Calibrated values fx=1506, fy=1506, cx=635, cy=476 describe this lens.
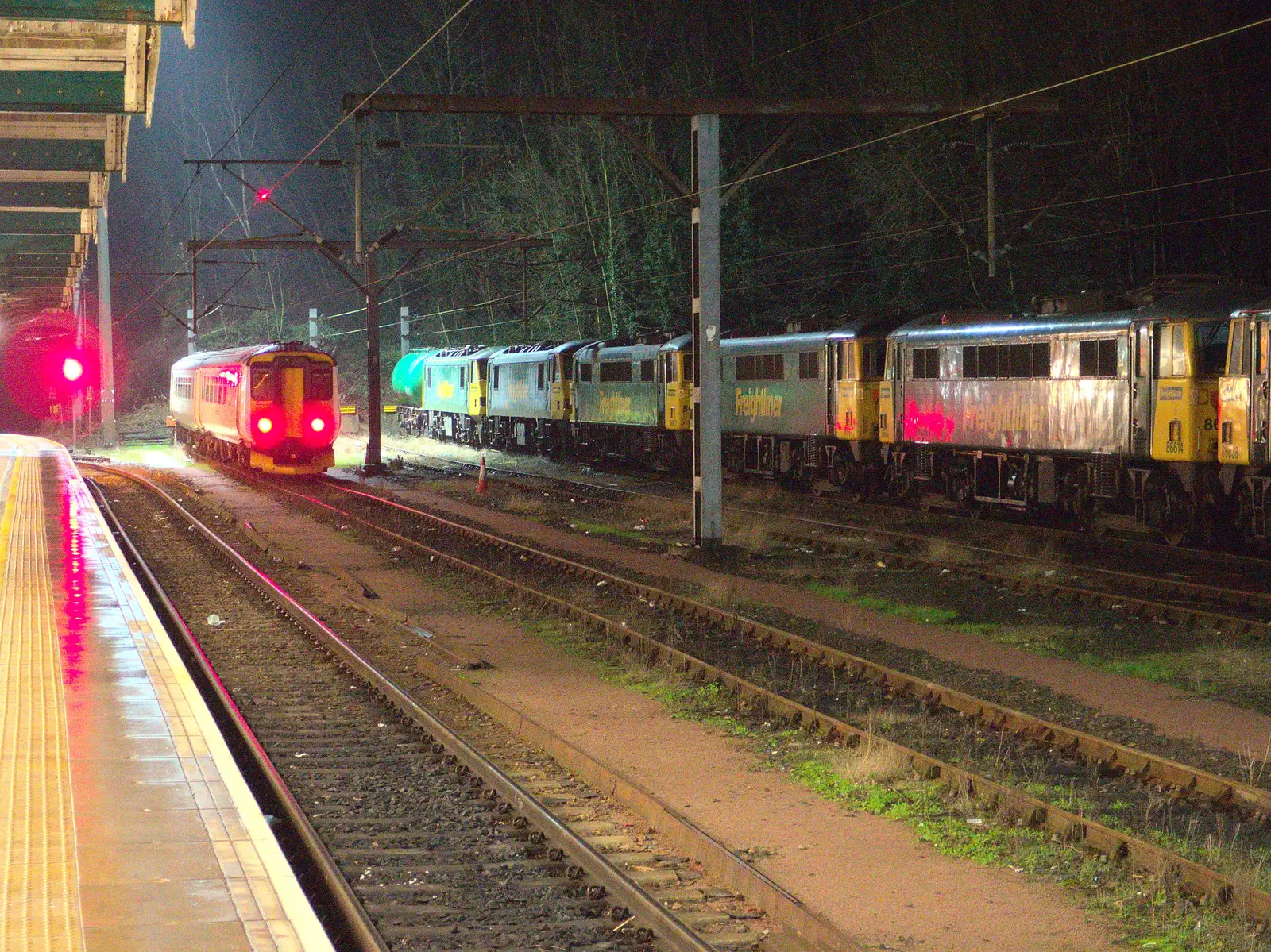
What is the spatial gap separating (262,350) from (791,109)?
18.5 m

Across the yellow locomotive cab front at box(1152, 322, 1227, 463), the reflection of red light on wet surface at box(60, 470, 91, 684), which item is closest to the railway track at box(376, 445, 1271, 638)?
the yellow locomotive cab front at box(1152, 322, 1227, 463)

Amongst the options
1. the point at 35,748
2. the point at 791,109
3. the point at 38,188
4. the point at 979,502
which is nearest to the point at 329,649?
the point at 35,748

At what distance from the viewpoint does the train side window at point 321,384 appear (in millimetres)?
34688

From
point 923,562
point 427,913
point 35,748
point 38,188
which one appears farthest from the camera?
point 923,562

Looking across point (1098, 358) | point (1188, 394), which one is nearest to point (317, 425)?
point (1098, 358)

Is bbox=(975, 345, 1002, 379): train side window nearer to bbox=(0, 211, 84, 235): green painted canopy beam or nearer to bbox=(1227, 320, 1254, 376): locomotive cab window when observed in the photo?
bbox=(1227, 320, 1254, 376): locomotive cab window

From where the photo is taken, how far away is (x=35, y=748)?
8.62 metres

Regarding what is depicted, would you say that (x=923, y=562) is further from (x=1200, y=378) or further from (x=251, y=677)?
(x=251, y=677)

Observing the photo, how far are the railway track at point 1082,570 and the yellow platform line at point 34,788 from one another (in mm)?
10189

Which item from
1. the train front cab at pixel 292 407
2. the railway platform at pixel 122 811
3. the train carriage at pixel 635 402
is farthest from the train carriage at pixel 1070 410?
the train front cab at pixel 292 407

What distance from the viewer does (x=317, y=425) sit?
3506 cm

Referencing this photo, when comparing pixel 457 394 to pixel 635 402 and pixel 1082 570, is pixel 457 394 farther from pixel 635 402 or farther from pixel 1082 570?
pixel 1082 570

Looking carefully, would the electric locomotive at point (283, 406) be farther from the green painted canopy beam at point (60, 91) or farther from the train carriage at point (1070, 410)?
the green painted canopy beam at point (60, 91)

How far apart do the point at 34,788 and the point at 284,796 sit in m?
1.38
